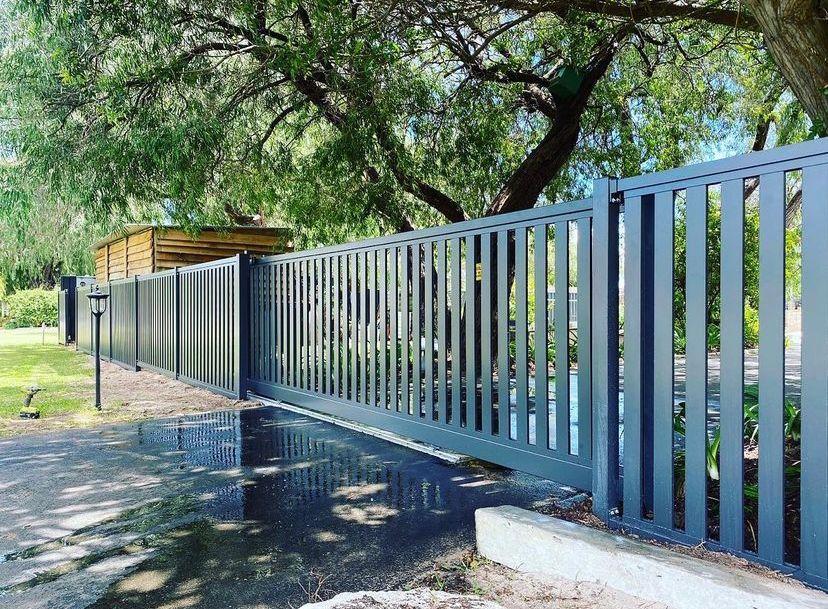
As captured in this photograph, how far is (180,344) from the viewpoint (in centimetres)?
859

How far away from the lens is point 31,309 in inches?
1067

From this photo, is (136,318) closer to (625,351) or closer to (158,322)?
(158,322)

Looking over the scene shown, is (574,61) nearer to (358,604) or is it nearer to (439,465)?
(439,465)

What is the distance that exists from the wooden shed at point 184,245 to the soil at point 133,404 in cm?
291

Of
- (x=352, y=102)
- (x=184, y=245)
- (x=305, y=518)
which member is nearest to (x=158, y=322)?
(x=184, y=245)

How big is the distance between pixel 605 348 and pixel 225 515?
2.14m

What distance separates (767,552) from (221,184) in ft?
25.5

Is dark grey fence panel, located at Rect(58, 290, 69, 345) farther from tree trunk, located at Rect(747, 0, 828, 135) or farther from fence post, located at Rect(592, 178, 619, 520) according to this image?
tree trunk, located at Rect(747, 0, 828, 135)

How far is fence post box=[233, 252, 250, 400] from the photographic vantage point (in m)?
6.96

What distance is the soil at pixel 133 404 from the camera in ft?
19.1

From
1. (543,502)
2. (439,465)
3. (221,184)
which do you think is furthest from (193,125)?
Answer: (543,502)

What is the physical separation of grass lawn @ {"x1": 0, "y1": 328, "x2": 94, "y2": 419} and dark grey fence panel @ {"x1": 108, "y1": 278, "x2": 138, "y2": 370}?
589mm

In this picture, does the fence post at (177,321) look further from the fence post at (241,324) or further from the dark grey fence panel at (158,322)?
the fence post at (241,324)

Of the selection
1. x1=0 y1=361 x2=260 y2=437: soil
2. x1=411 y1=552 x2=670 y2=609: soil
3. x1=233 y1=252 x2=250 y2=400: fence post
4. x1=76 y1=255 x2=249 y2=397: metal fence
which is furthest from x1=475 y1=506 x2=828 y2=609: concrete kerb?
x1=76 y1=255 x2=249 y2=397: metal fence
